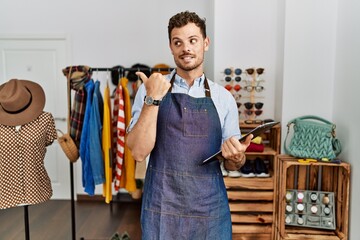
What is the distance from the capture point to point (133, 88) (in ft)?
11.7

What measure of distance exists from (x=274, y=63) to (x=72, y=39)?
92.8 inches

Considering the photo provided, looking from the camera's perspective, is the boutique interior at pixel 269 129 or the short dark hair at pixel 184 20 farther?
the boutique interior at pixel 269 129

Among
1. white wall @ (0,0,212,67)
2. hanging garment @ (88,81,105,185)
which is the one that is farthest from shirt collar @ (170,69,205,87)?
white wall @ (0,0,212,67)

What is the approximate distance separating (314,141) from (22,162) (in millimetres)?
1817

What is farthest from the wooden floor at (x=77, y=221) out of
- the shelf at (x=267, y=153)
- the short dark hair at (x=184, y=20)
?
the short dark hair at (x=184, y=20)

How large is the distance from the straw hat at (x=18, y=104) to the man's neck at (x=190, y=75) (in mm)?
1085

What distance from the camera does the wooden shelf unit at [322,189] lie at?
2.12 meters

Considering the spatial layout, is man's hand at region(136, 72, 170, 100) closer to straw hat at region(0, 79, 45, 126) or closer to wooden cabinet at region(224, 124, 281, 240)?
straw hat at region(0, 79, 45, 126)

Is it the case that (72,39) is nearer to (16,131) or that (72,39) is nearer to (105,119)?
(105,119)

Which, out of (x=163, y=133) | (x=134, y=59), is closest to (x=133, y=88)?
(x=134, y=59)

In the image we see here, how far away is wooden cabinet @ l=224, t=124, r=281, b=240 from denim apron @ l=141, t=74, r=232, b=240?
3.25 feet

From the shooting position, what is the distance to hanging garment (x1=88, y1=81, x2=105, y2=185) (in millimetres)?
2494

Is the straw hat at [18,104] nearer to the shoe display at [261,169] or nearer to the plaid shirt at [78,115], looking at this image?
the plaid shirt at [78,115]

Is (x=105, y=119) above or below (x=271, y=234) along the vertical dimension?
above
